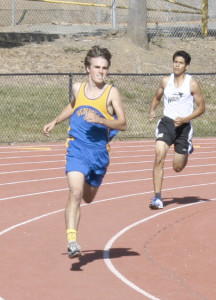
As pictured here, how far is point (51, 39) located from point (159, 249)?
21.8 metres

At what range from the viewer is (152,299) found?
7.45m

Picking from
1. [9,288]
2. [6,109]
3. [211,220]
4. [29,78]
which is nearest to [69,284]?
[9,288]

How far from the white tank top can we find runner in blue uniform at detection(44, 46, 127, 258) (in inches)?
145

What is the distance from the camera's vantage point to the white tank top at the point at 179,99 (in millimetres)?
12219

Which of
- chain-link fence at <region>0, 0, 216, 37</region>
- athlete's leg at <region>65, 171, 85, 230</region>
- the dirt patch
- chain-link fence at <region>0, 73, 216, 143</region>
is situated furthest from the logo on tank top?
chain-link fence at <region>0, 0, 216, 37</region>

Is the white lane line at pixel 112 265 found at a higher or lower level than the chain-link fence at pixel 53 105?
higher

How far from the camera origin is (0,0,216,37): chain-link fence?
3297 centimetres

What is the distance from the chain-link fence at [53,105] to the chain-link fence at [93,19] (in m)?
6.00

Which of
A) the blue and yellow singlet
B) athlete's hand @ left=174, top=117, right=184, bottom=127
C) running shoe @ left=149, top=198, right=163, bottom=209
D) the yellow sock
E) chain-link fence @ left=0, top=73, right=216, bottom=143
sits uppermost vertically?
the blue and yellow singlet

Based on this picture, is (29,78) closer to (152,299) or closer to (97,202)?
(97,202)

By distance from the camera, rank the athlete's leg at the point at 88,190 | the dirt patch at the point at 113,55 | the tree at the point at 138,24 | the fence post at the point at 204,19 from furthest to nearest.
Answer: the fence post at the point at 204,19
the tree at the point at 138,24
the dirt patch at the point at 113,55
the athlete's leg at the point at 88,190

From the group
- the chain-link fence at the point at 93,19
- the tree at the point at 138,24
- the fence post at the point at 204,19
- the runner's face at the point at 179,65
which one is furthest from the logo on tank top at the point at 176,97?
the fence post at the point at 204,19

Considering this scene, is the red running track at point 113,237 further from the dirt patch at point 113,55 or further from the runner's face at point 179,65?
the dirt patch at point 113,55

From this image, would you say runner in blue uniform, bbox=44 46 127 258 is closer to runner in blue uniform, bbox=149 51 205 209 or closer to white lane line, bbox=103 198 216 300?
white lane line, bbox=103 198 216 300
